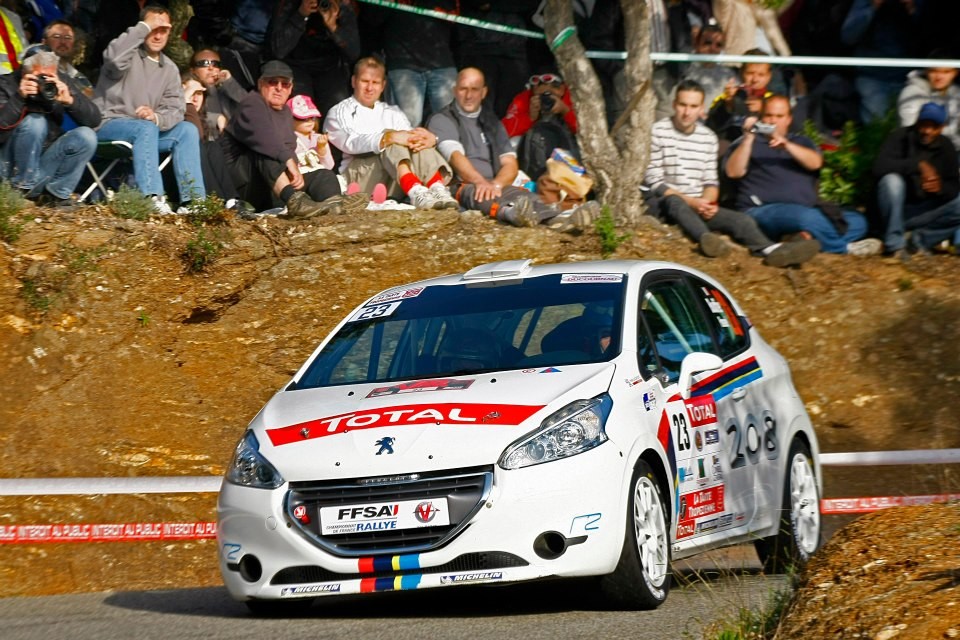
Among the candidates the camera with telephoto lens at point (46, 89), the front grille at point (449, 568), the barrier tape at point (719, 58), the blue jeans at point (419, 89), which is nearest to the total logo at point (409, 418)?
the front grille at point (449, 568)

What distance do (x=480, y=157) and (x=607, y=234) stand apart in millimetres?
1551

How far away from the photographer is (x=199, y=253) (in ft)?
47.7

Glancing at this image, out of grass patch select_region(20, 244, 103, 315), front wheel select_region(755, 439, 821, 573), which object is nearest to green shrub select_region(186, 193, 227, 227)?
grass patch select_region(20, 244, 103, 315)

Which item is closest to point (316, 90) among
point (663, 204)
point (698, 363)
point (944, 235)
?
point (663, 204)

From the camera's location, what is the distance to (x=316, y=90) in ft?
49.6

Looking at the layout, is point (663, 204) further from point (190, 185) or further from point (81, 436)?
point (81, 436)

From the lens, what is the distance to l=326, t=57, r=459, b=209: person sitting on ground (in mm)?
14852

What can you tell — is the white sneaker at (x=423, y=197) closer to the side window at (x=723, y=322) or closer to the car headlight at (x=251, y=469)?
the side window at (x=723, y=322)

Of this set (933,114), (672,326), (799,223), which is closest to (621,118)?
(799,223)

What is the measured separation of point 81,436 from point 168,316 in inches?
76.6

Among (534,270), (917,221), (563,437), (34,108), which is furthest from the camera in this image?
(917,221)

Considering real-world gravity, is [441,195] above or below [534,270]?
below

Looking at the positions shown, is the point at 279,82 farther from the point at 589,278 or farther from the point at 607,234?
the point at 589,278

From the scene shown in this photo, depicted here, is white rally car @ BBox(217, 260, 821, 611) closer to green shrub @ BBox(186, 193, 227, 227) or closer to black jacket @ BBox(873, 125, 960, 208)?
green shrub @ BBox(186, 193, 227, 227)
